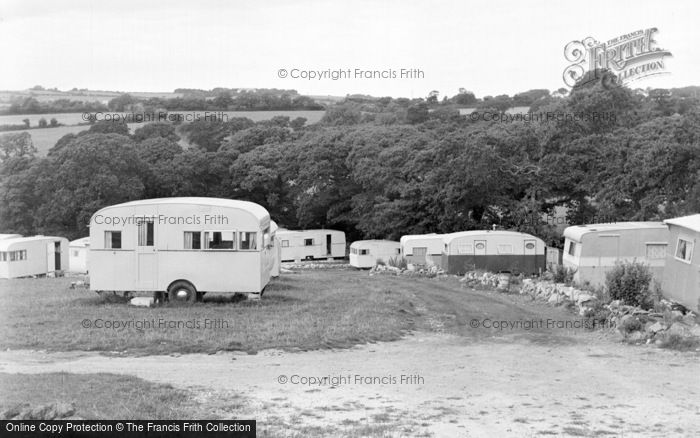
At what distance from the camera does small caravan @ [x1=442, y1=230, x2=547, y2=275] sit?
30.3 m

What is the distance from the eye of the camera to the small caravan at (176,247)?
57.6 feet

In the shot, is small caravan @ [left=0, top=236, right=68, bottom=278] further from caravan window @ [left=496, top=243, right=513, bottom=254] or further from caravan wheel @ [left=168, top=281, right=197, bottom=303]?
caravan window @ [left=496, top=243, right=513, bottom=254]

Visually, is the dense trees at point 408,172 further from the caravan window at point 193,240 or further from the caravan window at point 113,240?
the caravan window at point 113,240

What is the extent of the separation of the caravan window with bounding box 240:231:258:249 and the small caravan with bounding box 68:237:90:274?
1743 centimetres

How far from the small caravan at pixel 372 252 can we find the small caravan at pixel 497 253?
9.01m

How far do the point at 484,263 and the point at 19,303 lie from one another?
17.7 metres

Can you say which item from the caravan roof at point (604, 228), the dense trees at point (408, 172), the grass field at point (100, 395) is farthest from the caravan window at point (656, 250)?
the grass field at point (100, 395)

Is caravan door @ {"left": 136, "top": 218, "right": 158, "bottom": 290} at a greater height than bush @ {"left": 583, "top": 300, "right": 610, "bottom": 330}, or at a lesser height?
greater

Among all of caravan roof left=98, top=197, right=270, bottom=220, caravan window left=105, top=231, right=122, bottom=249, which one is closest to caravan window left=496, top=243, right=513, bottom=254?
caravan roof left=98, top=197, right=270, bottom=220

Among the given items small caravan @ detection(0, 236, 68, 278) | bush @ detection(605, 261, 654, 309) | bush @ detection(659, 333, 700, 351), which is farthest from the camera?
small caravan @ detection(0, 236, 68, 278)

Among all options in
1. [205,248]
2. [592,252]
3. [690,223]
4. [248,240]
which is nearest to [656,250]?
[592,252]

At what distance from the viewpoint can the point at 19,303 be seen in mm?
19250

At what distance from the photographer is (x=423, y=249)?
33844 mm

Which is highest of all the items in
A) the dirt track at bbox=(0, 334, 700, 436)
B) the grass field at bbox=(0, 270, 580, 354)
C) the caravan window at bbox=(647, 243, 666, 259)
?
the caravan window at bbox=(647, 243, 666, 259)
